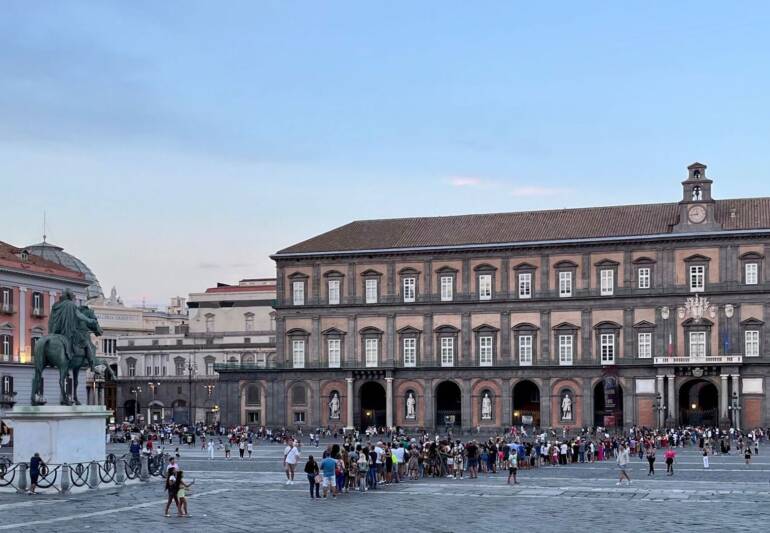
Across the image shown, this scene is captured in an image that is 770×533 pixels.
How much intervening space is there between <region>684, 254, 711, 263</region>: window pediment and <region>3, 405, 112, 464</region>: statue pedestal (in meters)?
55.9

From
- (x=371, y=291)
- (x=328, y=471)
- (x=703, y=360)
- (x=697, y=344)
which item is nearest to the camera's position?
(x=328, y=471)

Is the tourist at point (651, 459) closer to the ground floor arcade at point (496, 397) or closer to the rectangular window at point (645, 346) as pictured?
the ground floor arcade at point (496, 397)

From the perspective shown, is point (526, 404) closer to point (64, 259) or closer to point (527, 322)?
point (527, 322)

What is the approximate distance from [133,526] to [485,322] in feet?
210

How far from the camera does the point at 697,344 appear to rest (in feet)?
282

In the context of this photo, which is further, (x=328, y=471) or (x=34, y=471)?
(x=328, y=471)

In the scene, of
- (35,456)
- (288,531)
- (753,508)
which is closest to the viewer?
(288,531)

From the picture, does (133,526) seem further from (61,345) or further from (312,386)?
(312,386)

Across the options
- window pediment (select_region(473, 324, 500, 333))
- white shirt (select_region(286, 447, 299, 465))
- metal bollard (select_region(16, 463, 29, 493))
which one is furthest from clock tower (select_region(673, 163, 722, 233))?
metal bollard (select_region(16, 463, 29, 493))

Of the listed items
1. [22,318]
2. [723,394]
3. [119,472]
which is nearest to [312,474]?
[119,472]

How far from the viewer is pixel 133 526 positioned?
1161 inches

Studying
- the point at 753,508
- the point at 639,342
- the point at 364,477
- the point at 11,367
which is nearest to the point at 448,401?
the point at 639,342

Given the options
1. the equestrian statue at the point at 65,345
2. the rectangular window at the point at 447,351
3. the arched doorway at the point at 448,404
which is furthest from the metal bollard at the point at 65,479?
the arched doorway at the point at 448,404

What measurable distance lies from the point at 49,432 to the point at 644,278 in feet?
187
